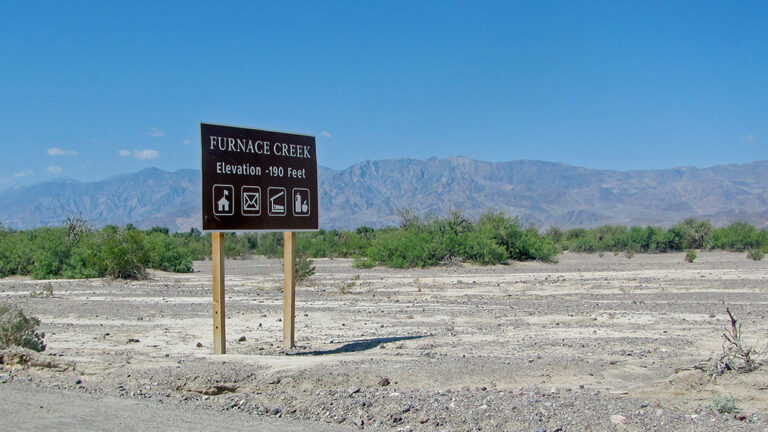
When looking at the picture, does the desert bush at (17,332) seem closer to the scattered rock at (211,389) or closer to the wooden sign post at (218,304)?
the wooden sign post at (218,304)

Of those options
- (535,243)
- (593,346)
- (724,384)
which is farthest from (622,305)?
(535,243)

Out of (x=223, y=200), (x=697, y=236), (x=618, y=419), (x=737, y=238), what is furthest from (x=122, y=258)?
(x=697, y=236)

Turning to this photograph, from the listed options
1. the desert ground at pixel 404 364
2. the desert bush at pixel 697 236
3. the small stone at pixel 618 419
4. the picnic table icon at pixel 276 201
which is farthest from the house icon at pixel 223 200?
the desert bush at pixel 697 236

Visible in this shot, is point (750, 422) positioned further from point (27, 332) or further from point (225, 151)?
point (27, 332)

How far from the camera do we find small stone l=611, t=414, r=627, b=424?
6.80 metres

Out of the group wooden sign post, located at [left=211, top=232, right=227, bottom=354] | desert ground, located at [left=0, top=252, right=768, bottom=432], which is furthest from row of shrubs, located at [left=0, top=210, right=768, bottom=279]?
wooden sign post, located at [left=211, top=232, right=227, bottom=354]

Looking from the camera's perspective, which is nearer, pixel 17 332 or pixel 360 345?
pixel 17 332

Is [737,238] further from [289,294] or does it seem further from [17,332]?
[17,332]

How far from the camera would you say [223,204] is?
10.5 metres

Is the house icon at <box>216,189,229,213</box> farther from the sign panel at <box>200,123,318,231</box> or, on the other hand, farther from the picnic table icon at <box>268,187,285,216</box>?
the picnic table icon at <box>268,187,285,216</box>

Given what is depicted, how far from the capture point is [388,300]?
20.0 metres

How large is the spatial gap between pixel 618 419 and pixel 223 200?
642 cm

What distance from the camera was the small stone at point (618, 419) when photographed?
6.80 meters

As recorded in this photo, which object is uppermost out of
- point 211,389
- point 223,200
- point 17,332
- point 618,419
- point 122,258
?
point 223,200
